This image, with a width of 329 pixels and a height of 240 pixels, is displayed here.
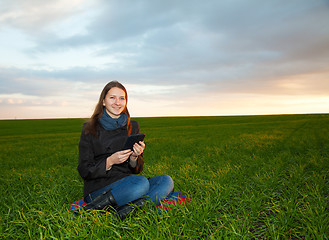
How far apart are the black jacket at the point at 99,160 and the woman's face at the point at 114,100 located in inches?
15.3

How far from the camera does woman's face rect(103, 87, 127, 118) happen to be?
399cm

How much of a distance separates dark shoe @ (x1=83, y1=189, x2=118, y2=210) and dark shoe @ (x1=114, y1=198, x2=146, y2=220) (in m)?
0.18

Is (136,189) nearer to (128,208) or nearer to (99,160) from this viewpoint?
(128,208)

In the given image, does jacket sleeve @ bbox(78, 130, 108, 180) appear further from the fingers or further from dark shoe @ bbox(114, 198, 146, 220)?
dark shoe @ bbox(114, 198, 146, 220)

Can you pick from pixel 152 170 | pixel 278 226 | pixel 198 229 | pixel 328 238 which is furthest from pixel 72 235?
pixel 152 170

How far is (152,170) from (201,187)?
222 cm

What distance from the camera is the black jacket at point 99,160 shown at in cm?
378

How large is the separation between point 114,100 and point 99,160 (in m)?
1.12

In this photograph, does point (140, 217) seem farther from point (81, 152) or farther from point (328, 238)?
point (328, 238)

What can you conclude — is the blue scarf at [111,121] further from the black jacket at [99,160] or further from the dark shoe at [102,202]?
the dark shoe at [102,202]

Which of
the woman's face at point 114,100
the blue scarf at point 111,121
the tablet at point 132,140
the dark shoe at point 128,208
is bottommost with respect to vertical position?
the dark shoe at point 128,208

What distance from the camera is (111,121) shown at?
410 cm

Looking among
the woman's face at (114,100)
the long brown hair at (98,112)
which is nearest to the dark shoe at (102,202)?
the long brown hair at (98,112)

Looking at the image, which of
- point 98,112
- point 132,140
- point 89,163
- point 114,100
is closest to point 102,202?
point 89,163
